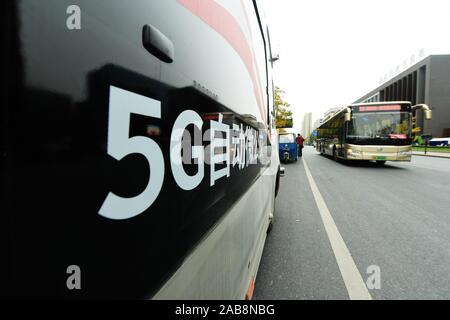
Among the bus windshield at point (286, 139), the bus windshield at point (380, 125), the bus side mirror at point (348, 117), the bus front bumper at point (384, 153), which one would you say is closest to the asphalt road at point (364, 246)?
the bus front bumper at point (384, 153)

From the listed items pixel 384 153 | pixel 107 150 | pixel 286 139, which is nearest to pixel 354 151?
pixel 384 153

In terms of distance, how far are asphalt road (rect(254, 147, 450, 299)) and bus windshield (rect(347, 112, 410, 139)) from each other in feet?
17.4

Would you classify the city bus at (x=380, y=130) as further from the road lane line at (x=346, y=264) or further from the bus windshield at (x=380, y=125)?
the road lane line at (x=346, y=264)

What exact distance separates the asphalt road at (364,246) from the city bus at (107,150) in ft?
5.32

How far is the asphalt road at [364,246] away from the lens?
2158mm

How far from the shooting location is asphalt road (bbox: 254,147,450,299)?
2.16 metres

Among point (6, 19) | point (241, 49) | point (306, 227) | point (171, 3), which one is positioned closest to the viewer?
point (6, 19)

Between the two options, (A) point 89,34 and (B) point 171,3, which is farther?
(B) point 171,3

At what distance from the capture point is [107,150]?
536mm

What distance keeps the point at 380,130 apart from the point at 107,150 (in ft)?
40.1
